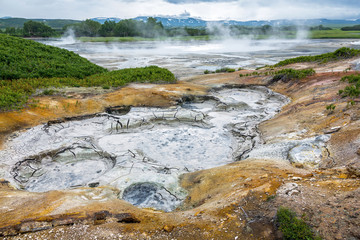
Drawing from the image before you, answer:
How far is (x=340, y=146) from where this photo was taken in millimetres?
6656

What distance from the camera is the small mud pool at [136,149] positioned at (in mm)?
6746

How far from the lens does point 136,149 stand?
A: 8.87 metres

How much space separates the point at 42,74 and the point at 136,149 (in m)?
11.6

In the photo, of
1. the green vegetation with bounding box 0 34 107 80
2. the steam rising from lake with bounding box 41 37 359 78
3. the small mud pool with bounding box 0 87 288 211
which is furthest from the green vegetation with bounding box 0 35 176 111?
the steam rising from lake with bounding box 41 37 359 78

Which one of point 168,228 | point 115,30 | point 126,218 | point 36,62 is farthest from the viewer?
point 115,30

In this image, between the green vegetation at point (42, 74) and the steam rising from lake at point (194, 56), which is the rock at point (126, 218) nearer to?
the green vegetation at point (42, 74)

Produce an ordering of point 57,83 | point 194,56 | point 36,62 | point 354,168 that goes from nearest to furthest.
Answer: point 354,168 < point 57,83 < point 36,62 < point 194,56

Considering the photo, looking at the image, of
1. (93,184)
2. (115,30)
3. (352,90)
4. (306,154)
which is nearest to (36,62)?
(93,184)

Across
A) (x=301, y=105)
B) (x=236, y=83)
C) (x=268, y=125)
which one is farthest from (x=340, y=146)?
(x=236, y=83)

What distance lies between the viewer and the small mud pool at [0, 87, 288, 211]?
6.75 metres

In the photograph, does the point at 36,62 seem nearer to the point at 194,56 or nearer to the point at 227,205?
the point at 227,205

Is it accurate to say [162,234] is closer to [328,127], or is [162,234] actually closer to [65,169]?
[65,169]

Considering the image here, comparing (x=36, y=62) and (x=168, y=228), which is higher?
(x=36, y=62)

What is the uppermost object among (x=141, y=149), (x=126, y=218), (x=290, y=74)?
(x=290, y=74)
